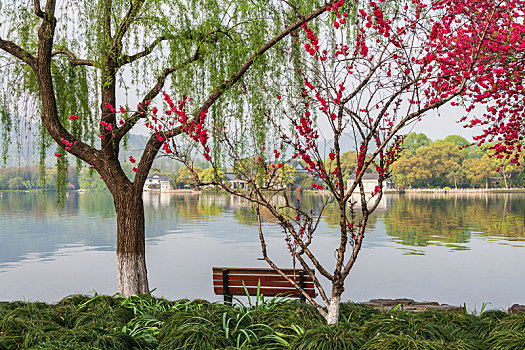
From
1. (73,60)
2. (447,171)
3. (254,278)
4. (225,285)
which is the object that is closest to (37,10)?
(73,60)

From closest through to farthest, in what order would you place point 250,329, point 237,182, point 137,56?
point 250,329 → point 137,56 → point 237,182

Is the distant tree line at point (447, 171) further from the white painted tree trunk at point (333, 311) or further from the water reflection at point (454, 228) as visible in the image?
the white painted tree trunk at point (333, 311)

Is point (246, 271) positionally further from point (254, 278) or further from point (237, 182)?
point (237, 182)

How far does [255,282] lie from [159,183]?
89.7m

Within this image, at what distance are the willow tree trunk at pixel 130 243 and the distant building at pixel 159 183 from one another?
8053 centimetres

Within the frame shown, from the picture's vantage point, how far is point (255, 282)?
A: 583 cm

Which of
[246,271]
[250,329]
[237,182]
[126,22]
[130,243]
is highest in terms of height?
[126,22]

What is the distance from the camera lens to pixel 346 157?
65.1m

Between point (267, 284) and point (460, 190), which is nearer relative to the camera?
point (267, 284)

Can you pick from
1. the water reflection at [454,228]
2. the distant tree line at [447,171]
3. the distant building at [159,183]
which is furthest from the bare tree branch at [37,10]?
the distant building at [159,183]

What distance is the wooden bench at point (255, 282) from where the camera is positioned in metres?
5.61

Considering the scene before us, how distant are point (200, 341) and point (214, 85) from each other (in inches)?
143

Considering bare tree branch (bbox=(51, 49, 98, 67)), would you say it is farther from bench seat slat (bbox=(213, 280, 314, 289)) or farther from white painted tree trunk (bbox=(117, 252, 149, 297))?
bench seat slat (bbox=(213, 280, 314, 289))

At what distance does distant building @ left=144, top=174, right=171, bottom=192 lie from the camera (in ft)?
286
